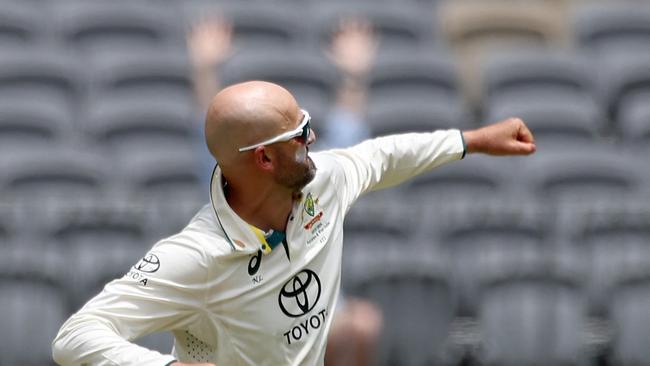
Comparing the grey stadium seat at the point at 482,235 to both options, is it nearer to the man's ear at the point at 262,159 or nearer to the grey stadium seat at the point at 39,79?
the grey stadium seat at the point at 39,79

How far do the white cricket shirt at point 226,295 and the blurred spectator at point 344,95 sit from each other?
2932 millimetres

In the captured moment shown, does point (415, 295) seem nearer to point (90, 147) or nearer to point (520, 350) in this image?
point (520, 350)

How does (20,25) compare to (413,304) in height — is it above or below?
Answer: above

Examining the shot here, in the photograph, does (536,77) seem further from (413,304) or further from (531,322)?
(413,304)

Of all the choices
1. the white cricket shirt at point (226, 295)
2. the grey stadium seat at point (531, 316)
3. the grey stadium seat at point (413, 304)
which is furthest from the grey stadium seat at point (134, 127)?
the white cricket shirt at point (226, 295)

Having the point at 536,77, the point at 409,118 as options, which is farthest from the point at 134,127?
the point at 536,77

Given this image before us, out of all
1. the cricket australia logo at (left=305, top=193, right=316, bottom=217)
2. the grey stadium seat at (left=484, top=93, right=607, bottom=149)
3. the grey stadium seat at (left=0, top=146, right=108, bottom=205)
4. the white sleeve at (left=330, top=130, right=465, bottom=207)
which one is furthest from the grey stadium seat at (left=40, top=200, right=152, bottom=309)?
the cricket australia logo at (left=305, top=193, right=316, bottom=217)

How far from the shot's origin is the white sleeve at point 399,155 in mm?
4676

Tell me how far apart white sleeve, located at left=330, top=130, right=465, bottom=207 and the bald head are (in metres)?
0.63

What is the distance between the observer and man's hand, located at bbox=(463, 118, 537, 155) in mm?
4684

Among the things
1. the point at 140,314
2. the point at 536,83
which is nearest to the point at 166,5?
the point at 536,83

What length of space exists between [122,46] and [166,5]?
31.9 inches

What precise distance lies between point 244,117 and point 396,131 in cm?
588

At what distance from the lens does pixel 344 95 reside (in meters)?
9.47
